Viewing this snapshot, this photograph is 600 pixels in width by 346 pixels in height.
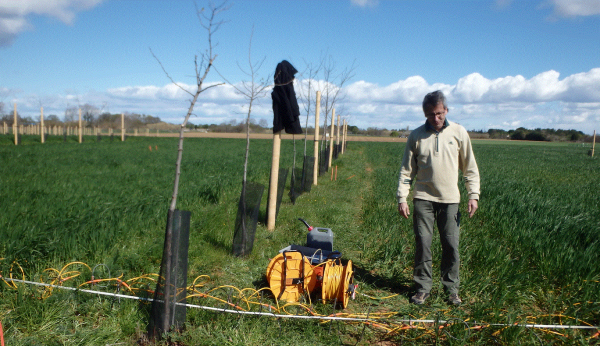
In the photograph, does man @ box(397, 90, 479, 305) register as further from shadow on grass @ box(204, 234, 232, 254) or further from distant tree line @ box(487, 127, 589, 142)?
distant tree line @ box(487, 127, 589, 142)

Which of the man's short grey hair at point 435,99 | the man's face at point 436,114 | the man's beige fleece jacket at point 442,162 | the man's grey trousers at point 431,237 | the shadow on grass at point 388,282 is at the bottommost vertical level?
the shadow on grass at point 388,282

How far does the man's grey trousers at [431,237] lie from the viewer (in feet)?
12.3

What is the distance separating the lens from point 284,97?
5.45 metres

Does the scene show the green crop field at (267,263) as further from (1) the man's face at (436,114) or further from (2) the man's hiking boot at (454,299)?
(1) the man's face at (436,114)

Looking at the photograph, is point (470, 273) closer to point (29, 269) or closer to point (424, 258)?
point (424, 258)

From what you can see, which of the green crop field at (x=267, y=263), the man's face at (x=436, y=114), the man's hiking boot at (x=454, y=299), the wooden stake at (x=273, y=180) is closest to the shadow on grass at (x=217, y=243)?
the green crop field at (x=267, y=263)

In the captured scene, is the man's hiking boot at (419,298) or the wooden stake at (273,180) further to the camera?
the wooden stake at (273,180)

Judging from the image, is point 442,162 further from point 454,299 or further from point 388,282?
point 388,282

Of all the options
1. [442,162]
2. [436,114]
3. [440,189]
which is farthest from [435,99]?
[440,189]

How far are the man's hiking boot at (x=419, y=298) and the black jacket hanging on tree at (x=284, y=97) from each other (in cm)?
284

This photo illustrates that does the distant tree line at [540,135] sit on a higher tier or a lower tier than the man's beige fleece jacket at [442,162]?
higher

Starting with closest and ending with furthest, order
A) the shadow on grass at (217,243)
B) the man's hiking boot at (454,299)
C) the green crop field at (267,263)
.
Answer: the green crop field at (267,263)
the man's hiking boot at (454,299)
the shadow on grass at (217,243)

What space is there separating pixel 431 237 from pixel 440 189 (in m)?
0.49

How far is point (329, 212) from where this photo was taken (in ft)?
24.8
